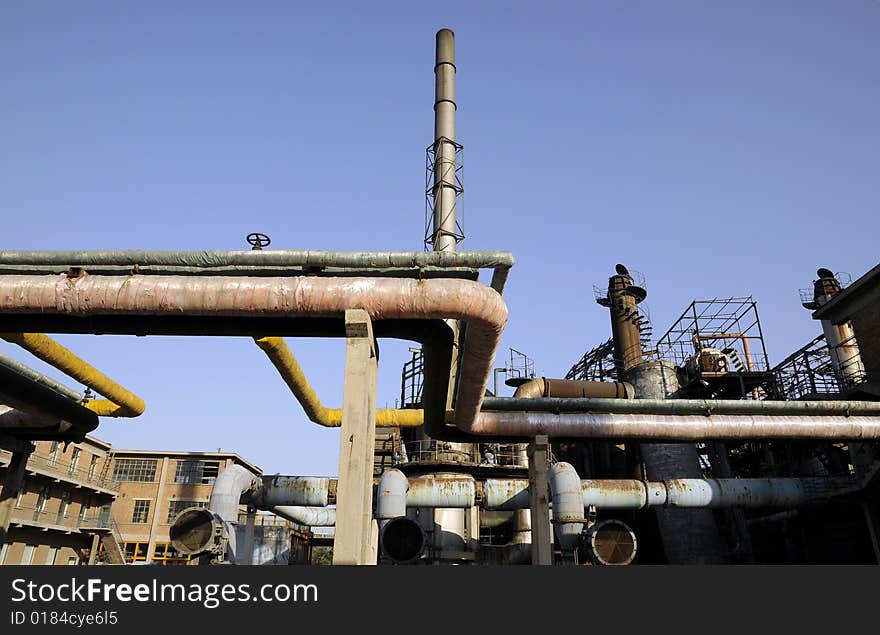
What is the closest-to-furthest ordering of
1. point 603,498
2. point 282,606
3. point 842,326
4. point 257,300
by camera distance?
point 282,606 → point 257,300 → point 603,498 → point 842,326

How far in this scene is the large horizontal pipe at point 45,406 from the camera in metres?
13.6

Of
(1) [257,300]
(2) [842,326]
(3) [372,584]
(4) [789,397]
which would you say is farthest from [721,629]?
(2) [842,326]

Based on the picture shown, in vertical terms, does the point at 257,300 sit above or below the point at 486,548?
above

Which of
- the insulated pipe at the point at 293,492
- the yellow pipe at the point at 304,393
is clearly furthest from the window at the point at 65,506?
the yellow pipe at the point at 304,393

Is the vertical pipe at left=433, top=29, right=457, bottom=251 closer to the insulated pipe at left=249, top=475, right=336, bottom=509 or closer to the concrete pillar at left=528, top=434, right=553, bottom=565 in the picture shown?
the insulated pipe at left=249, top=475, right=336, bottom=509

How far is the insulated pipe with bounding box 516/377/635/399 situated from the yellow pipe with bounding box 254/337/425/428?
6485mm

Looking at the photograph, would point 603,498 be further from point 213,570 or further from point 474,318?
point 213,570

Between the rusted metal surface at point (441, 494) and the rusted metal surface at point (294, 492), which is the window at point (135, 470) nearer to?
the rusted metal surface at point (294, 492)

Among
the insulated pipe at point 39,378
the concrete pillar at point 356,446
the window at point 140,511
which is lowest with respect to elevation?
the concrete pillar at point 356,446

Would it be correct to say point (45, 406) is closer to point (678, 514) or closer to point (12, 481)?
point (12, 481)

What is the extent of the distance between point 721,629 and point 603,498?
31.8ft

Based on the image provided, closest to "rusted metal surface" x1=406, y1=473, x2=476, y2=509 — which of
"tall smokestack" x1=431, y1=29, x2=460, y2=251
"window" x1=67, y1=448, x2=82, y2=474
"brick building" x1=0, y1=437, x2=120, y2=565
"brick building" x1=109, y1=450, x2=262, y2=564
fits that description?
"tall smokestack" x1=431, y1=29, x2=460, y2=251

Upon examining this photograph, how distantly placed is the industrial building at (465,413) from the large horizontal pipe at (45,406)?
0.06m

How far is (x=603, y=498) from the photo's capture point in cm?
1586
